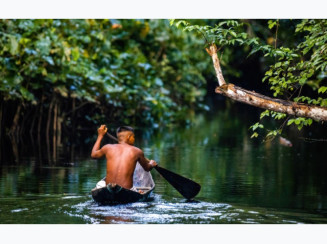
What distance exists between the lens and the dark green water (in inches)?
254

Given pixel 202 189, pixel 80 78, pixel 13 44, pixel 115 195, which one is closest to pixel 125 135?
pixel 115 195

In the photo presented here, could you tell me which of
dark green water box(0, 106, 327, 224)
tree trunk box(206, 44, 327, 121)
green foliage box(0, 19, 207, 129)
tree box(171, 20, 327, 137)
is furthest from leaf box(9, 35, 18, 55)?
tree trunk box(206, 44, 327, 121)

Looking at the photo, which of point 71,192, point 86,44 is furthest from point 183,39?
point 71,192

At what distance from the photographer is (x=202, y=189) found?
27.5 feet

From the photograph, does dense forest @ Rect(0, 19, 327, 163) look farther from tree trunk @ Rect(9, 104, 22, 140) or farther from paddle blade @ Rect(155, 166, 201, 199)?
paddle blade @ Rect(155, 166, 201, 199)

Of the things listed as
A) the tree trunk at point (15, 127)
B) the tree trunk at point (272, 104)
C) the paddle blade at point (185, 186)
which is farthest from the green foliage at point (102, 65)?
the tree trunk at point (272, 104)

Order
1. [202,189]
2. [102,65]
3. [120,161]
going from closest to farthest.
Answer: [120,161] → [202,189] → [102,65]

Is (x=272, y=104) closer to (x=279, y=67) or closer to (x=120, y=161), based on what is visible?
(x=279, y=67)

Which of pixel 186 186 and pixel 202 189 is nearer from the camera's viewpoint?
pixel 186 186

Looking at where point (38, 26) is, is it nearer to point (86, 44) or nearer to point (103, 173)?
point (86, 44)

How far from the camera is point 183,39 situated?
23.1 metres

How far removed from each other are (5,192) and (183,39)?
1580 centimetres

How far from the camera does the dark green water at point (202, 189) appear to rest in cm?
645

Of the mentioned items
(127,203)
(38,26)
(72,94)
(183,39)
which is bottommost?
(127,203)
